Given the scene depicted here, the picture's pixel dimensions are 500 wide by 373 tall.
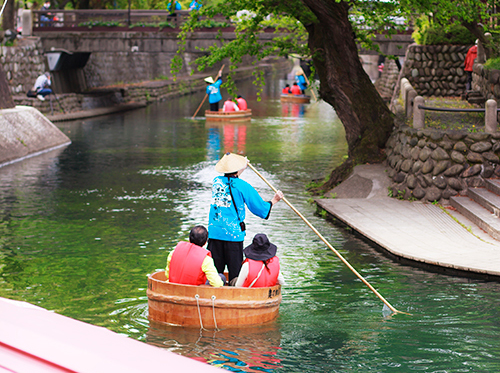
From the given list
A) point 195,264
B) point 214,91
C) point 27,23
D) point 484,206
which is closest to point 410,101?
point 484,206

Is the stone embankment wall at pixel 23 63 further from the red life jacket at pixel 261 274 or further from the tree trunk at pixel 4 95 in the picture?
the red life jacket at pixel 261 274

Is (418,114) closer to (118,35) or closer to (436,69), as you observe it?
(436,69)

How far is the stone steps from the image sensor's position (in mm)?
11722

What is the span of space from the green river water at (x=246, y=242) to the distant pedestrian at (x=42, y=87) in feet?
35.3

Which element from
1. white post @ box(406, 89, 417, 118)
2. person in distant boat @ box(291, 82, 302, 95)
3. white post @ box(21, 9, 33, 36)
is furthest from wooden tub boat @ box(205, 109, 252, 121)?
white post @ box(406, 89, 417, 118)

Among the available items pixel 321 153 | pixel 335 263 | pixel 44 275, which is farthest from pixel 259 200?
pixel 321 153

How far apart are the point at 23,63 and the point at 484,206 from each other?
91.4ft

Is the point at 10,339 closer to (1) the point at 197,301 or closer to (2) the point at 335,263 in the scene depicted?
(1) the point at 197,301

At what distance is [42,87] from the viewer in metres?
32.6

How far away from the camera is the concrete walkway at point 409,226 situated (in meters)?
→ 10.4

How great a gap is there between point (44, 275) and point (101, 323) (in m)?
2.42

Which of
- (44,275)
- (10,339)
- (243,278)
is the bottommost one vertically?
(44,275)

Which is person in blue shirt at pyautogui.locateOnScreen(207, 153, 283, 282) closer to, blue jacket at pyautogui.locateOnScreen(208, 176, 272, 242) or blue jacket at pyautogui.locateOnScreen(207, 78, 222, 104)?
blue jacket at pyautogui.locateOnScreen(208, 176, 272, 242)

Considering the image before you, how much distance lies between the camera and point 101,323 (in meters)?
7.91
